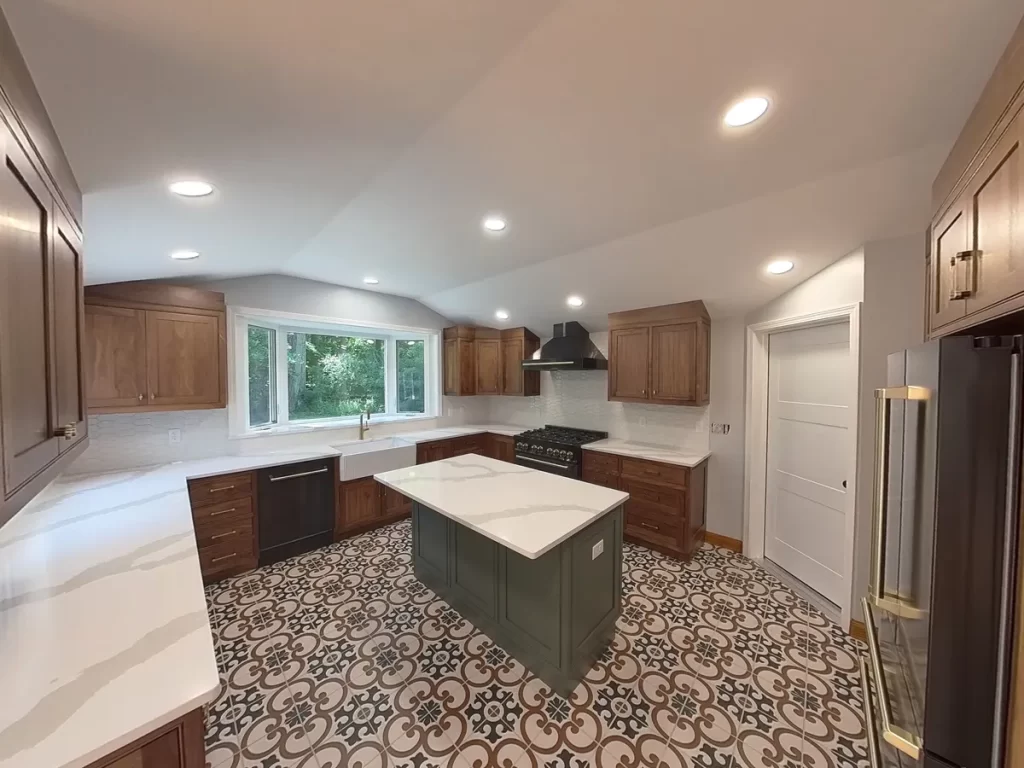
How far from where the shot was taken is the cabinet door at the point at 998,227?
72cm

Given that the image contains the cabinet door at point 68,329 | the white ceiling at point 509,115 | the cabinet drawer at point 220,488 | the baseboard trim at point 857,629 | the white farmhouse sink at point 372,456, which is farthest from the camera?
the white farmhouse sink at point 372,456

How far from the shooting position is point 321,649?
2.24m

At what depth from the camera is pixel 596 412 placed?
14.9 feet

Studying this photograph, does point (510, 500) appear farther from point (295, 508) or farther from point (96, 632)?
point (295, 508)

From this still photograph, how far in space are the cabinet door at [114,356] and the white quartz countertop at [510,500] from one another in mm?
1842

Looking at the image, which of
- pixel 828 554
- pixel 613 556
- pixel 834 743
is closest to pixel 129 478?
pixel 613 556

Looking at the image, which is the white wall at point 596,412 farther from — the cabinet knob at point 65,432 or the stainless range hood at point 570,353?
the cabinet knob at point 65,432

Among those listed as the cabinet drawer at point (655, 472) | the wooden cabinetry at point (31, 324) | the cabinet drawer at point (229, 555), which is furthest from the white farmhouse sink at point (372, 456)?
the wooden cabinetry at point (31, 324)

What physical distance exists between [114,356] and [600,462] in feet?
13.0

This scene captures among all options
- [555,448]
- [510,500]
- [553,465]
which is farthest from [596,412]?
[510,500]

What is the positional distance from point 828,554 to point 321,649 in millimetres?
3517

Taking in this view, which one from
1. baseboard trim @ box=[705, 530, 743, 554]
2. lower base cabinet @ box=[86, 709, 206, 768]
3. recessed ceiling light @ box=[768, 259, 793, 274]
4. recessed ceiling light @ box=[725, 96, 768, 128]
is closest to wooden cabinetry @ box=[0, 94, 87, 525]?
lower base cabinet @ box=[86, 709, 206, 768]

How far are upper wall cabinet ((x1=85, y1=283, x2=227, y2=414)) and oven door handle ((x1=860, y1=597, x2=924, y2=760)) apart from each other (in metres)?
3.96

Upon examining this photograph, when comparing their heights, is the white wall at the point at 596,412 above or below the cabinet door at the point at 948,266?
below
